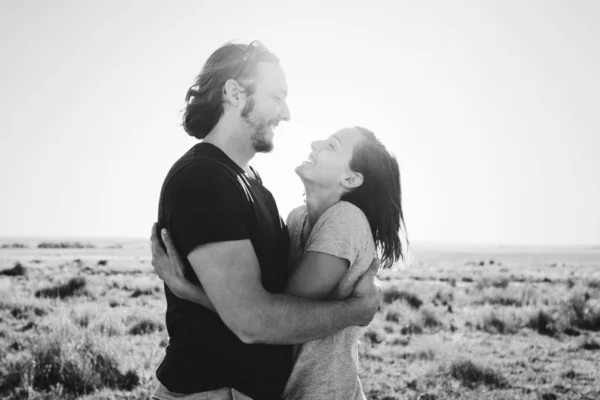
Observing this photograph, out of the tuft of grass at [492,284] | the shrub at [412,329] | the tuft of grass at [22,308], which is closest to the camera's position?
the shrub at [412,329]

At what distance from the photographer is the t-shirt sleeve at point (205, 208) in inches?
80.0

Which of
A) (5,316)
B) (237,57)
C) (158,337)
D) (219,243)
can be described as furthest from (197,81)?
(5,316)

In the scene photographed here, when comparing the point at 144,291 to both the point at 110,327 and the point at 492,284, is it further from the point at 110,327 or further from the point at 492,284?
the point at 492,284

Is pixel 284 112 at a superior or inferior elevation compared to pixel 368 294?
superior

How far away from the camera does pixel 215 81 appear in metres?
2.85

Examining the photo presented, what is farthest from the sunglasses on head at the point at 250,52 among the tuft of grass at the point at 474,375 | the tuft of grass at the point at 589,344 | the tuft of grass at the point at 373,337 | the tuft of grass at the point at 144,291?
the tuft of grass at the point at 144,291

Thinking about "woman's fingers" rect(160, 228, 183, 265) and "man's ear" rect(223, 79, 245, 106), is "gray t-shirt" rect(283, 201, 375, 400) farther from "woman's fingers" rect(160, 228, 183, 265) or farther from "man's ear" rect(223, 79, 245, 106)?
"man's ear" rect(223, 79, 245, 106)

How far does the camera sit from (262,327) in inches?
80.9

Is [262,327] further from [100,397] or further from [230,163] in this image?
[100,397]

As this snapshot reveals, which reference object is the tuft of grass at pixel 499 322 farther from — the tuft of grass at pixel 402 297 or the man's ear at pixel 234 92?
the man's ear at pixel 234 92

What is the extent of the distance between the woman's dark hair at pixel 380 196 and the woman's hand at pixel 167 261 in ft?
3.71

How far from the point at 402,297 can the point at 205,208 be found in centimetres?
1571

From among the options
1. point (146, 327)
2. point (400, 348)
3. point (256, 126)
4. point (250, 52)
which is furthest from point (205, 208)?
point (146, 327)

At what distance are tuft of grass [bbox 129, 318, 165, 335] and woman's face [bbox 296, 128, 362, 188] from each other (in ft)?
30.2
